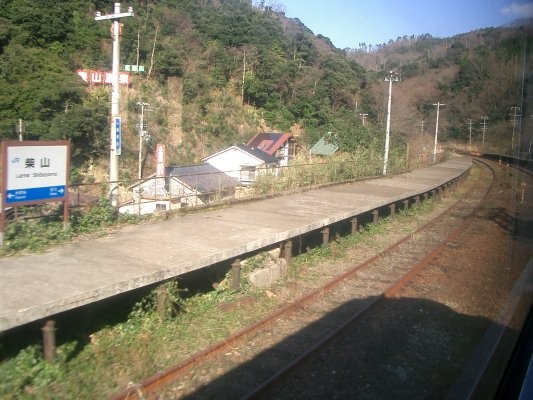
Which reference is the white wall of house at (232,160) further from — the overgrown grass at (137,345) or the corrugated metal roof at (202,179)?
the overgrown grass at (137,345)

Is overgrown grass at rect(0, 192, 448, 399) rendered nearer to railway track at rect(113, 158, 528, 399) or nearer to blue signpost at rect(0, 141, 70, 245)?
railway track at rect(113, 158, 528, 399)

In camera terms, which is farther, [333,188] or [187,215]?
[333,188]

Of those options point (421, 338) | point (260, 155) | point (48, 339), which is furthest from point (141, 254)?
point (260, 155)

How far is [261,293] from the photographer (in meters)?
7.83

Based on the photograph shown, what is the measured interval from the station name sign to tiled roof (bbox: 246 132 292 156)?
30527 millimetres

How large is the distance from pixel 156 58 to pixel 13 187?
40141mm

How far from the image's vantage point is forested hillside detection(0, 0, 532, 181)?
29.9 m

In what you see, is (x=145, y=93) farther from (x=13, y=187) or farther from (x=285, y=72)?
(x=13, y=187)

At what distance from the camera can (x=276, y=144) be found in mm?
39312

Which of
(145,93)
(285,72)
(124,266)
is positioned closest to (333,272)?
(124,266)

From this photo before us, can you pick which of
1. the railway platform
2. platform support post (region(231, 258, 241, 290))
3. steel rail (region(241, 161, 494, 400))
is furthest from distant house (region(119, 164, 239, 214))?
platform support post (region(231, 258, 241, 290))

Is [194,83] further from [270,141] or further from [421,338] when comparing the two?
[421,338]

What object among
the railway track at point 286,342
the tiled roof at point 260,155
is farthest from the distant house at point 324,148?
the railway track at point 286,342

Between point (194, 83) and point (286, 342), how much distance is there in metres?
42.3
